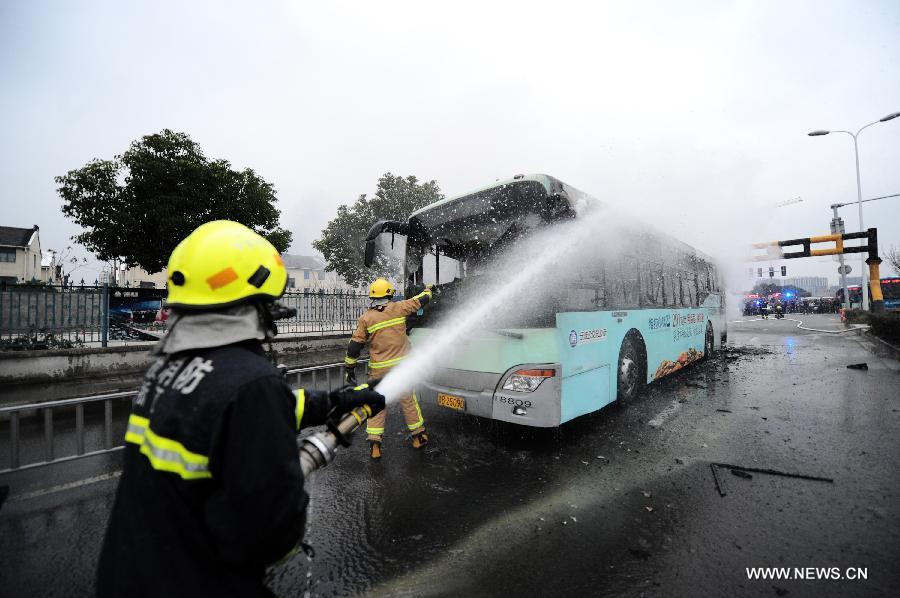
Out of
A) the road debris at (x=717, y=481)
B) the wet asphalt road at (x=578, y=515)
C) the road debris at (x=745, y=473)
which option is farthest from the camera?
the road debris at (x=745, y=473)

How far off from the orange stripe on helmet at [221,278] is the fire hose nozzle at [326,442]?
0.65 m

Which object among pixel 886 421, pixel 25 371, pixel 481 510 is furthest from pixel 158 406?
pixel 25 371

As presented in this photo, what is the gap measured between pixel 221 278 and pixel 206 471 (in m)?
0.63

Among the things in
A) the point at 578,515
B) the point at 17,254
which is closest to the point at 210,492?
the point at 578,515

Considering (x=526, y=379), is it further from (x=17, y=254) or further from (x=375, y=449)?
(x=17, y=254)

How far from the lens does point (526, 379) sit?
4.58m

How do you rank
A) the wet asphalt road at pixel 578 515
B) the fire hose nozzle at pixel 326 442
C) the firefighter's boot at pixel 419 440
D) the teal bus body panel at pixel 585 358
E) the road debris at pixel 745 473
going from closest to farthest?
the fire hose nozzle at pixel 326 442
the wet asphalt road at pixel 578 515
the road debris at pixel 745 473
the teal bus body panel at pixel 585 358
the firefighter's boot at pixel 419 440

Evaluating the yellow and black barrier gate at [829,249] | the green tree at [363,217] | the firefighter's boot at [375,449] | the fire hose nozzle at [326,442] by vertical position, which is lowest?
the firefighter's boot at [375,449]

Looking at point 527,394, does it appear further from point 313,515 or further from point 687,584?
point 313,515

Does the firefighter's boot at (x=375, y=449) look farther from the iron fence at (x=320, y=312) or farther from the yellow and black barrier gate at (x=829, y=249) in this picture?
the yellow and black barrier gate at (x=829, y=249)

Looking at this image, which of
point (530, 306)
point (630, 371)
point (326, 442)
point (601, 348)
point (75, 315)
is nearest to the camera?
point (326, 442)

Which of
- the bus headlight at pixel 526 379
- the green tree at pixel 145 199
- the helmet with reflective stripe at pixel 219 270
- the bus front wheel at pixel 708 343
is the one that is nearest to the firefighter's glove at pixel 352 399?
the helmet with reflective stripe at pixel 219 270

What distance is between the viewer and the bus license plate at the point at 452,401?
197 inches

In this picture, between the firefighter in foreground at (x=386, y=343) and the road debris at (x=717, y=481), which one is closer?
the road debris at (x=717, y=481)
